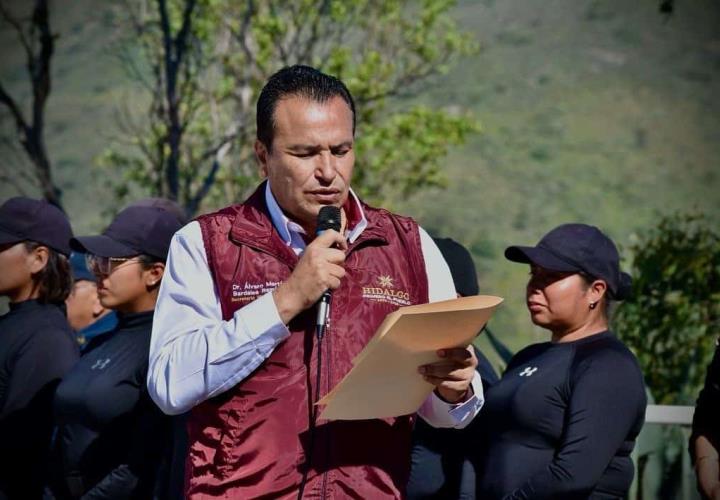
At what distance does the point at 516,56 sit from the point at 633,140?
844 cm

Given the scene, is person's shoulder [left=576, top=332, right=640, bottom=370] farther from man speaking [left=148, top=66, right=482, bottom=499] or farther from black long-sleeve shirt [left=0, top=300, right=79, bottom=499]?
black long-sleeve shirt [left=0, top=300, right=79, bottom=499]

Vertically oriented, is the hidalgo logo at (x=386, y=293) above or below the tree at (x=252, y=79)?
above

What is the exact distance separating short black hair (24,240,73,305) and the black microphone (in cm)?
253

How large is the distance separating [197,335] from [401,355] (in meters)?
0.53

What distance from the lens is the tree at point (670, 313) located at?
7.80m

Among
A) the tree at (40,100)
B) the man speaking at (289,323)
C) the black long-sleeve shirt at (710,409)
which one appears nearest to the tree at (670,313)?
the black long-sleeve shirt at (710,409)

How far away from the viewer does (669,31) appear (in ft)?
164

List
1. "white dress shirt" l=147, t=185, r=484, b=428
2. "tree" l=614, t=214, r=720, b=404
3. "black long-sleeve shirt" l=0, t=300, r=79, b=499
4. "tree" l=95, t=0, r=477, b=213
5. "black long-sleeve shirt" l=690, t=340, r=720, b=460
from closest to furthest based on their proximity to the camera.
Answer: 1. "white dress shirt" l=147, t=185, r=484, b=428
2. "black long-sleeve shirt" l=690, t=340, r=720, b=460
3. "black long-sleeve shirt" l=0, t=300, r=79, b=499
4. "tree" l=614, t=214, r=720, b=404
5. "tree" l=95, t=0, r=477, b=213

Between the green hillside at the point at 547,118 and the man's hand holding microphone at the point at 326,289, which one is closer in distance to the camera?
the man's hand holding microphone at the point at 326,289

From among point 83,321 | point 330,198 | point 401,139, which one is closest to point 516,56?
point 401,139

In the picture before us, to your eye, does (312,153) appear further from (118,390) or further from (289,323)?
(118,390)

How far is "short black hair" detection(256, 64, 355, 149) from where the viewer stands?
3273 millimetres

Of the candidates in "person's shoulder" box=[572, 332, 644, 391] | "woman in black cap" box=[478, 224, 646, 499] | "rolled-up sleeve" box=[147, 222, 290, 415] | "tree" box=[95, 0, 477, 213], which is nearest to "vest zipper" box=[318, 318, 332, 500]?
"rolled-up sleeve" box=[147, 222, 290, 415]

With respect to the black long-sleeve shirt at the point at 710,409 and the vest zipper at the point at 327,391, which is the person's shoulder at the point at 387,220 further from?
the black long-sleeve shirt at the point at 710,409
